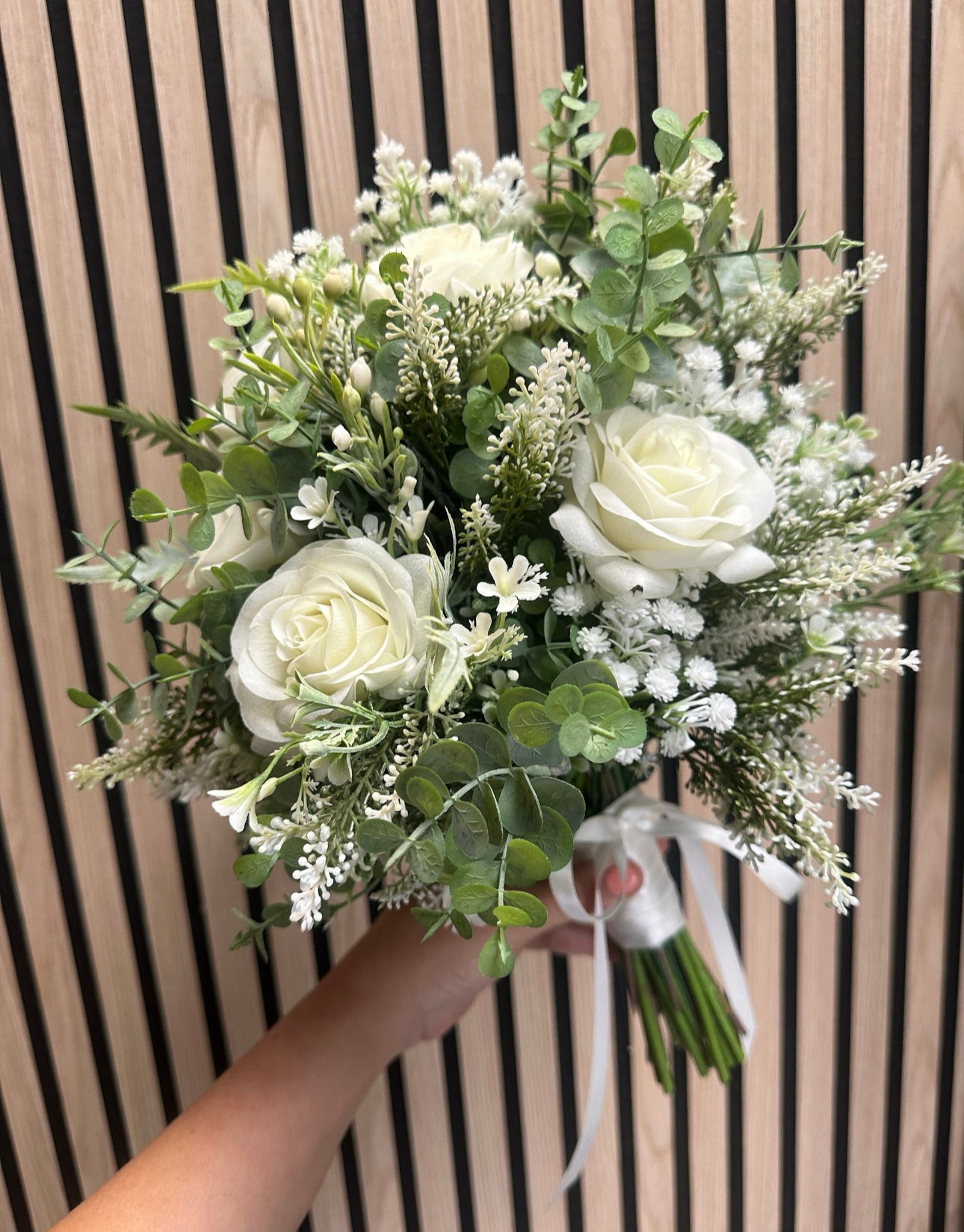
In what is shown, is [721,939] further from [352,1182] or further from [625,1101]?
[352,1182]

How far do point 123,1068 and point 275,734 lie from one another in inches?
27.1

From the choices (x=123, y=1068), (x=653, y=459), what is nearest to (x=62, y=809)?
(x=123, y=1068)

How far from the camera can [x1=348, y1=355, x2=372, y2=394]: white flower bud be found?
50 cm

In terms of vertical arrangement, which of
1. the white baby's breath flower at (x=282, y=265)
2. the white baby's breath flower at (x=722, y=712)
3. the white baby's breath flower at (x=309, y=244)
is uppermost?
the white baby's breath flower at (x=309, y=244)

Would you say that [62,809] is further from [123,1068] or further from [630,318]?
[630,318]

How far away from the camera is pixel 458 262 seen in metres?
0.56

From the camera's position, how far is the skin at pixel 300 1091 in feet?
2.13

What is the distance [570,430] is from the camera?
1.80ft

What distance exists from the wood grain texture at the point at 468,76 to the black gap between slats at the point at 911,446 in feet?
1.39

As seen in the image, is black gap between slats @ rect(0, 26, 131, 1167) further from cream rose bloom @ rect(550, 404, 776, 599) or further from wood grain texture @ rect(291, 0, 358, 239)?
cream rose bloom @ rect(550, 404, 776, 599)

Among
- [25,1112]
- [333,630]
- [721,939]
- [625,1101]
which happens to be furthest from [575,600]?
[25,1112]

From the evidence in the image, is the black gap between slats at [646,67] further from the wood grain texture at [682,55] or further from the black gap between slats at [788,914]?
the black gap between slats at [788,914]

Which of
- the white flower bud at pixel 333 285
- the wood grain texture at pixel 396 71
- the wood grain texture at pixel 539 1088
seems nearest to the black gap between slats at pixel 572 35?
the wood grain texture at pixel 396 71

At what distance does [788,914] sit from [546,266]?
2.64ft
